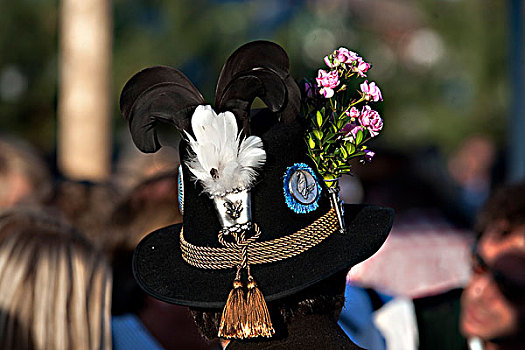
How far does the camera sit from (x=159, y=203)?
3324 mm

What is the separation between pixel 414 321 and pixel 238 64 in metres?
1.67

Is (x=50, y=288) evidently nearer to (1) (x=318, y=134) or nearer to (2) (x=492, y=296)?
(1) (x=318, y=134)

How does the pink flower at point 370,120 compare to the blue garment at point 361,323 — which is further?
the blue garment at point 361,323

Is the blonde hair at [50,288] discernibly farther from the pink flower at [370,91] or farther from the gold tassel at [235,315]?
the pink flower at [370,91]

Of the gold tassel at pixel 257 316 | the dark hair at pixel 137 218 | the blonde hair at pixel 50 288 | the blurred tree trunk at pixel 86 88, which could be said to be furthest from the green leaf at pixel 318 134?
the blurred tree trunk at pixel 86 88

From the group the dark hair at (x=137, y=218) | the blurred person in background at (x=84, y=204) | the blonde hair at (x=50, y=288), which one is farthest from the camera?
the blurred person in background at (x=84, y=204)

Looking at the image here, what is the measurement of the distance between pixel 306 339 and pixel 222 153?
474mm

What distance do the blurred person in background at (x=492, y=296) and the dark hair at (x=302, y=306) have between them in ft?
3.56

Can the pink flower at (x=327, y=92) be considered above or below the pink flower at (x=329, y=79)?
below

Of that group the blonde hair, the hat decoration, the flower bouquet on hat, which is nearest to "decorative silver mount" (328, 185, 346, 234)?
the flower bouquet on hat

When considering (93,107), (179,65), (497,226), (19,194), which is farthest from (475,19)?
(497,226)

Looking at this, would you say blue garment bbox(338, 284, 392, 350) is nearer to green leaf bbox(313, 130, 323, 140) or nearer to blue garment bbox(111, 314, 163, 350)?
blue garment bbox(111, 314, 163, 350)

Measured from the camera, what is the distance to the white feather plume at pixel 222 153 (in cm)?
166

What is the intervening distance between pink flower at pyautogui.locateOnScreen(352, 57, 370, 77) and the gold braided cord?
341 millimetres
